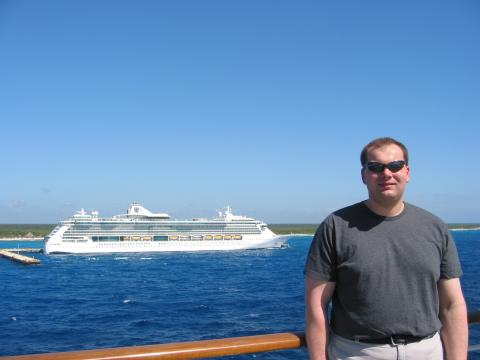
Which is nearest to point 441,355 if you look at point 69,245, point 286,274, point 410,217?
point 410,217

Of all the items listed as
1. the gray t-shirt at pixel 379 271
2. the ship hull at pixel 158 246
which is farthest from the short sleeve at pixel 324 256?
the ship hull at pixel 158 246

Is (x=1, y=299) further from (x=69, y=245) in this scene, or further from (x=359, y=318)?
(x=69, y=245)

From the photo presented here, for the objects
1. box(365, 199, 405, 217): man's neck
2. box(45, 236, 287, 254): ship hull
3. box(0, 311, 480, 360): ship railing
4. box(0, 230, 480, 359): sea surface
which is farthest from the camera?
box(45, 236, 287, 254): ship hull

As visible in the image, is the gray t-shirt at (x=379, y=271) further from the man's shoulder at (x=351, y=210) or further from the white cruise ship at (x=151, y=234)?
the white cruise ship at (x=151, y=234)

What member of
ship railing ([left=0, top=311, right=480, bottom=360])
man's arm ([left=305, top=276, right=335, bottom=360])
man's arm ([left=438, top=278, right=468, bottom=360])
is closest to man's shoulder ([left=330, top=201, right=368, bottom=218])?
man's arm ([left=305, top=276, right=335, bottom=360])

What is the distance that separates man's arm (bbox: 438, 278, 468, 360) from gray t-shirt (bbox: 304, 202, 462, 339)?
0.09 metres

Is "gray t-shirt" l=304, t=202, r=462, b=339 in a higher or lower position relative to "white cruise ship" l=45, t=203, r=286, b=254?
higher

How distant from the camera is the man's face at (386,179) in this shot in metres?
2.12

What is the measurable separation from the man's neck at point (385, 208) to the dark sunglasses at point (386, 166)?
16 centimetres

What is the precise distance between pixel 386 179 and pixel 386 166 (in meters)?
0.06

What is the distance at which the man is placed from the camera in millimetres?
2061

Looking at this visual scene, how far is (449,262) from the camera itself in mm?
2160

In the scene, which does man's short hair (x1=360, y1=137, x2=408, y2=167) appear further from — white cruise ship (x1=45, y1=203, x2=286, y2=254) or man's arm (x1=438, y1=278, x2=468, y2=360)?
white cruise ship (x1=45, y1=203, x2=286, y2=254)

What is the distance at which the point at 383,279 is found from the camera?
81.0 inches
